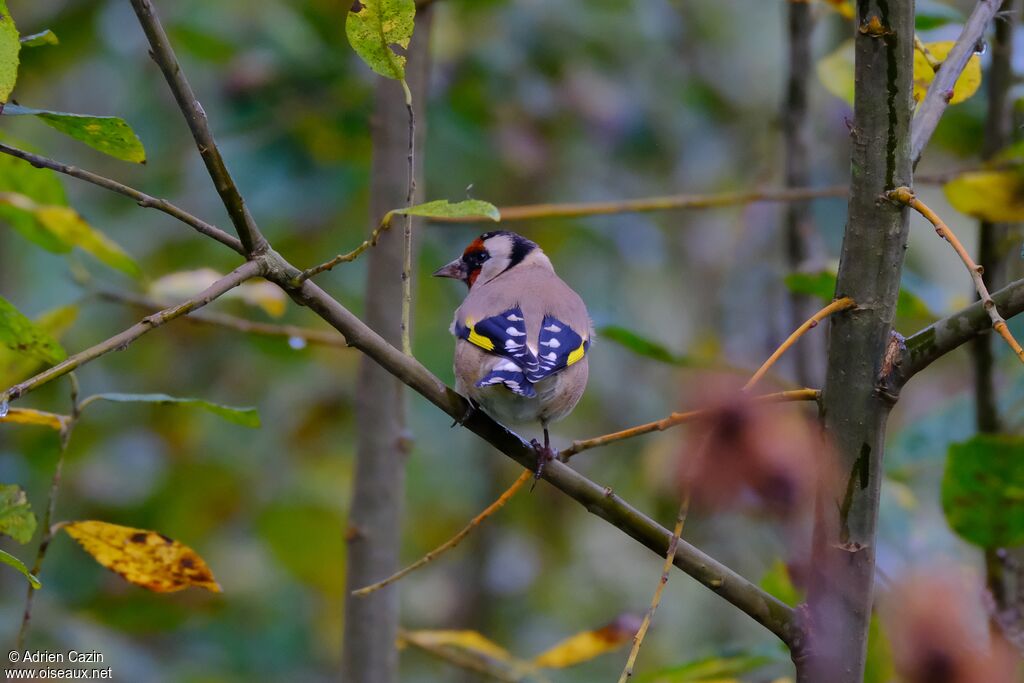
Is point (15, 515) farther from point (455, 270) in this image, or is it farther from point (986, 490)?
point (455, 270)

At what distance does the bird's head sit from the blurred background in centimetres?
58

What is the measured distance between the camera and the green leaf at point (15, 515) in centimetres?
136

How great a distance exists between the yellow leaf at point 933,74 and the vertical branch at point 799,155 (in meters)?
0.96

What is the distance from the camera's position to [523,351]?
2.22 metres

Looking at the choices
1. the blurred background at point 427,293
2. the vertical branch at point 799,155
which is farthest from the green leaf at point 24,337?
the blurred background at point 427,293

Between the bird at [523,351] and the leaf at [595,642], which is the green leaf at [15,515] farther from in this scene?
the leaf at [595,642]

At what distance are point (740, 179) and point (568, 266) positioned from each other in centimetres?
98

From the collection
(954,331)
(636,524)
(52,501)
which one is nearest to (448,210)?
(636,524)

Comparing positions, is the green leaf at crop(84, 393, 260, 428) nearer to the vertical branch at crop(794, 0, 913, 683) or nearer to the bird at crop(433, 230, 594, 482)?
the bird at crop(433, 230, 594, 482)

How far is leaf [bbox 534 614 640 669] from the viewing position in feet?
6.72

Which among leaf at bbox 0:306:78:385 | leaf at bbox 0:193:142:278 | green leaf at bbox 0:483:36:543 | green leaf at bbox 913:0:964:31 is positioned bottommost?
green leaf at bbox 0:483:36:543

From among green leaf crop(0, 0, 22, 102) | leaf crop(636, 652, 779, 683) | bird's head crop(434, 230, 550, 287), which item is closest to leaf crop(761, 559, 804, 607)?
leaf crop(636, 652, 779, 683)

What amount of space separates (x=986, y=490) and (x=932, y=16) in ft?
2.97

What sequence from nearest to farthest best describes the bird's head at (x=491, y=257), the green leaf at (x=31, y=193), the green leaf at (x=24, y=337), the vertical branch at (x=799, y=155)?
the green leaf at (x=24, y=337)
the green leaf at (x=31, y=193)
the vertical branch at (x=799, y=155)
the bird's head at (x=491, y=257)
